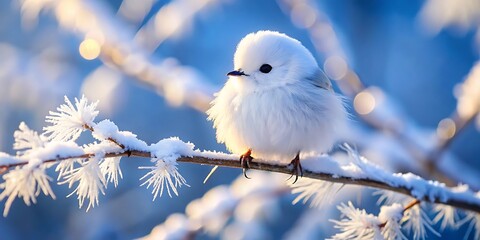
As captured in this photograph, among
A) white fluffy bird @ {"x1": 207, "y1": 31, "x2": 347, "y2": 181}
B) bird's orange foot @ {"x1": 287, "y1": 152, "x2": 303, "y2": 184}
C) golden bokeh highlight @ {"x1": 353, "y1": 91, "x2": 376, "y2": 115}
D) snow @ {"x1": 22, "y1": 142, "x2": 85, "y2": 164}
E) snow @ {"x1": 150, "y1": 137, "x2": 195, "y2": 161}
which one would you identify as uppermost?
golden bokeh highlight @ {"x1": 353, "y1": 91, "x2": 376, "y2": 115}

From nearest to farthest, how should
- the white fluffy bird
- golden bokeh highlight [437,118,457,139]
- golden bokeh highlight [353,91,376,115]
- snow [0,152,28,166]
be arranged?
snow [0,152,28,166] → the white fluffy bird → golden bokeh highlight [437,118,457,139] → golden bokeh highlight [353,91,376,115]

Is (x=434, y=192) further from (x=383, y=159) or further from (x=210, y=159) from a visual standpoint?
(x=383, y=159)

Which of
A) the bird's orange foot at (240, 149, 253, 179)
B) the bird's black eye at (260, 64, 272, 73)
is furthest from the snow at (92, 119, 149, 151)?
the bird's black eye at (260, 64, 272, 73)

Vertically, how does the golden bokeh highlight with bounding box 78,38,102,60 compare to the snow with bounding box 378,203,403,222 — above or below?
above

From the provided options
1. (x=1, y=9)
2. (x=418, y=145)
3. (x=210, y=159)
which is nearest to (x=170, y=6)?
(x=418, y=145)

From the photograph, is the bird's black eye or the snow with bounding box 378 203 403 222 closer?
the snow with bounding box 378 203 403 222

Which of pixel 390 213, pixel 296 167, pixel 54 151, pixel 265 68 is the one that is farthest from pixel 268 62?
pixel 54 151

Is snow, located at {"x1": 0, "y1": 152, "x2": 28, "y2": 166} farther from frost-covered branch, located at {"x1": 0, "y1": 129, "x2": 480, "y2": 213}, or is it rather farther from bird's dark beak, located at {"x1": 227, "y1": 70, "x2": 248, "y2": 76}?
bird's dark beak, located at {"x1": 227, "y1": 70, "x2": 248, "y2": 76}
